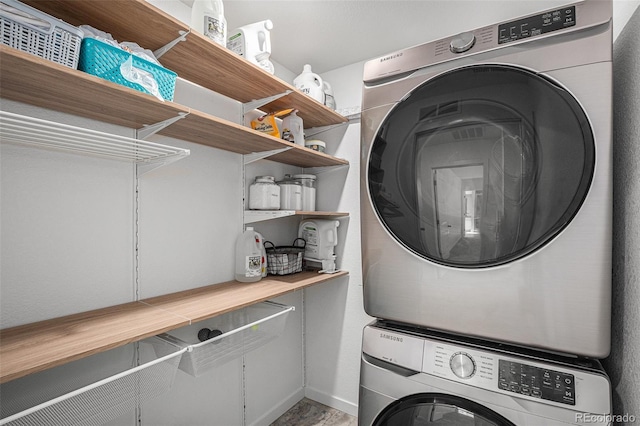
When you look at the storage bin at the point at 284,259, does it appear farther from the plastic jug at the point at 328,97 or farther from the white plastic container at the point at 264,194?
the plastic jug at the point at 328,97

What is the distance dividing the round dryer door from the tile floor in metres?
1.53

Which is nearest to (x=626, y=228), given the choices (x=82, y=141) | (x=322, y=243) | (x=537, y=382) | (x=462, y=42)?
(x=537, y=382)

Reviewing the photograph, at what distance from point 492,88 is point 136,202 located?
60.0 inches

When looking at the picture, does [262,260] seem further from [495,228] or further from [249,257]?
[495,228]

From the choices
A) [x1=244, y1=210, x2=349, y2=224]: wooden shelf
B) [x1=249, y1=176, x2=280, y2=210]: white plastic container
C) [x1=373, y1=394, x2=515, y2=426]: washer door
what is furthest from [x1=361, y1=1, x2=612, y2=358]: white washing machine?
[x1=249, y1=176, x2=280, y2=210]: white plastic container

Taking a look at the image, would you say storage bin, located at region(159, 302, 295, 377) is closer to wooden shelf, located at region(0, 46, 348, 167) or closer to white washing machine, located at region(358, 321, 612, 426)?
white washing machine, located at region(358, 321, 612, 426)

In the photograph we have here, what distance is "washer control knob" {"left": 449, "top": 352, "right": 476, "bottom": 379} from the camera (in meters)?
1.06

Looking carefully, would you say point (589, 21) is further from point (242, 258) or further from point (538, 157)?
point (242, 258)

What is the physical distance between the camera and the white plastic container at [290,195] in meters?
1.94

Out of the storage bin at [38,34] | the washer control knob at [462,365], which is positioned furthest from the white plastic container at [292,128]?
the washer control knob at [462,365]

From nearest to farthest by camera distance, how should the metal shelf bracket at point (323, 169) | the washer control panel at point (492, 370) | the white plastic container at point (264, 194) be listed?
the washer control panel at point (492, 370)
the white plastic container at point (264, 194)
the metal shelf bracket at point (323, 169)

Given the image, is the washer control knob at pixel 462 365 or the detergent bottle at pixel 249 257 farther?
the detergent bottle at pixel 249 257

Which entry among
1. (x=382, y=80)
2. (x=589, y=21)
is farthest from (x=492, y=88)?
(x=382, y=80)

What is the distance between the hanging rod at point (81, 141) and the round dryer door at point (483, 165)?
2.92 ft
